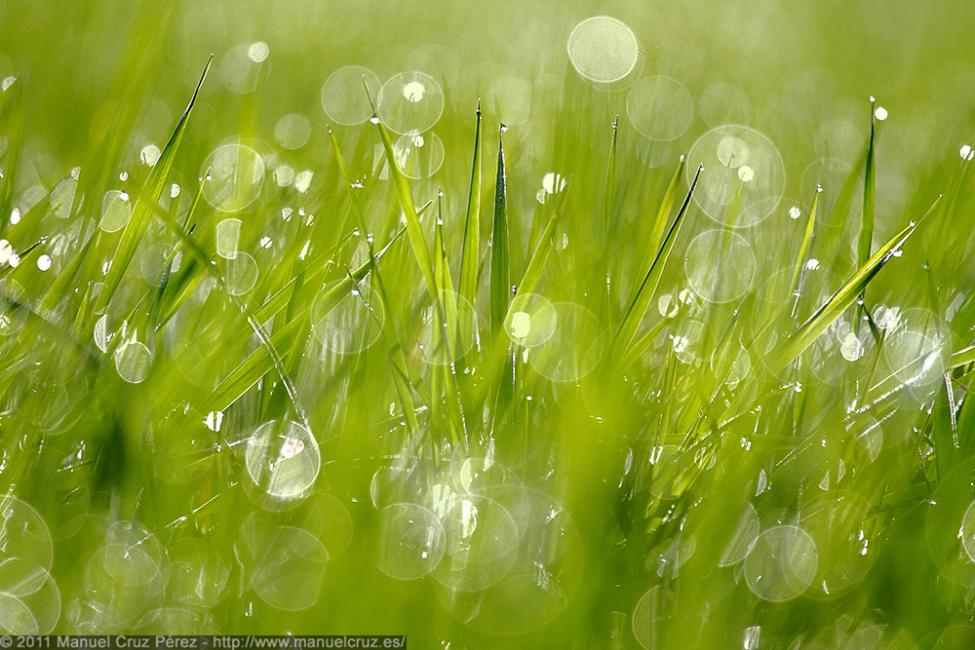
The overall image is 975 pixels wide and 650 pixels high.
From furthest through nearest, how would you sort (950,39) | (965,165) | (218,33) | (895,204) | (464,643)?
(950,39) → (218,33) → (895,204) → (965,165) → (464,643)

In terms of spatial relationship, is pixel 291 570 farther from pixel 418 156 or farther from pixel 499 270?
pixel 418 156

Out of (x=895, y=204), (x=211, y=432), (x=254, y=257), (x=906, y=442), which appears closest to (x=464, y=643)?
(x=211, y=432)

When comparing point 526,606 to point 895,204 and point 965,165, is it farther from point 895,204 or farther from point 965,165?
point 895,204

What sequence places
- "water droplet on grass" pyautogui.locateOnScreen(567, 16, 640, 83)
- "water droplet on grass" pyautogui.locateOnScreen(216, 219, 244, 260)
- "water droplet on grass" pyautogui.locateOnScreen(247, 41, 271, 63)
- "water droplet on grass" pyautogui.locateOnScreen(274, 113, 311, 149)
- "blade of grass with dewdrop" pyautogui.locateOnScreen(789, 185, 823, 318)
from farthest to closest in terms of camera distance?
1. "water droplet on grass" pyautogui.locateOnScreen(567, 16, 640, 83)
2. "water droplet on grass" pyautogui.locateOnScreen(247, 41, 271, 63)
3. "water droplet on grass" pyautogui.locateOnScreen(274, 113, 311, 149)
4. "water droplet on grass" pyautogui.locateOnScreen(216, 219, 244, 260)
5. "blade of grass with dewdrop" pyautogui.locateOnScreen(789, 185, 823, 318)

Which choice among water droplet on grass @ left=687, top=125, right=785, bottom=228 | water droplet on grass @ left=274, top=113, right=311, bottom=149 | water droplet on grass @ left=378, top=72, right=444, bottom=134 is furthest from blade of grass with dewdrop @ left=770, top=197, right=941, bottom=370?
water droplet on grass @ left=378, top=72, right=444, bottom=134

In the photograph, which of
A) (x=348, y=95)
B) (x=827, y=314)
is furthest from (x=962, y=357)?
(x=348, y=95)

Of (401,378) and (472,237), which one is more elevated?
(472,237)

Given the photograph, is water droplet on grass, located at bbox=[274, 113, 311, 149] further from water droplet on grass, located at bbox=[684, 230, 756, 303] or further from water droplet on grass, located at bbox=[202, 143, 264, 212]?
water droplet on grass, located at bbox=[684, 230, 756, 303]

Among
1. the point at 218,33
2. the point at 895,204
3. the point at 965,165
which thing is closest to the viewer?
the point at 965,165
